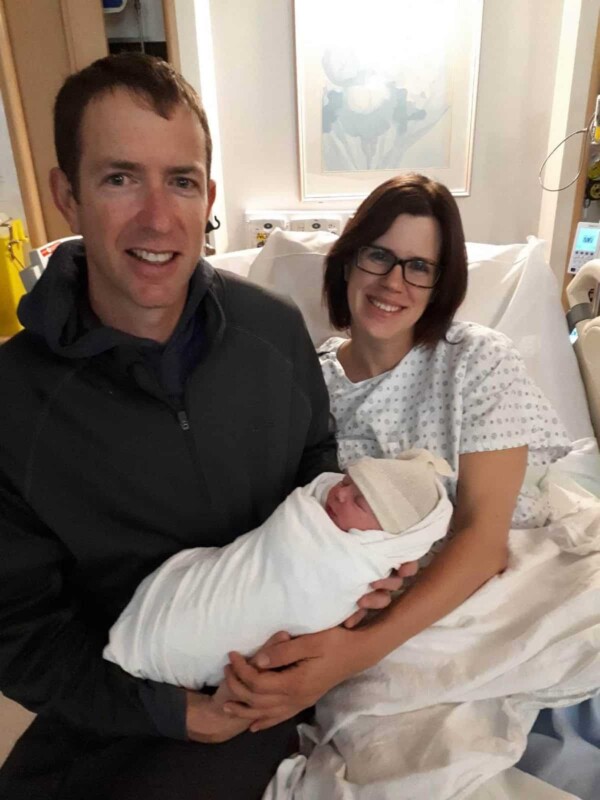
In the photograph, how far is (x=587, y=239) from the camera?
2.33 metres

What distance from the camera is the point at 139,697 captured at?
39.1 inches

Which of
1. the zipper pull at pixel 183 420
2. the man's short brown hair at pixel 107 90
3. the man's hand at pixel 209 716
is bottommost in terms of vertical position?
the man's hand at pixel 209 716

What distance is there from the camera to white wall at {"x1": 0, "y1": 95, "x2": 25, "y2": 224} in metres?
2.47

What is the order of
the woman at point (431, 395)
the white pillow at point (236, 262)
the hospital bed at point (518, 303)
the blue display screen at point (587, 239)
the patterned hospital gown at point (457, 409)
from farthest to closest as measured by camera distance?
the blue display screen at point (587, 239), the white pillow at point (236, 262), the hospital bed at point (518, 303), the patterned hospital gown at point (457, 409), the woman at point (431, 395)

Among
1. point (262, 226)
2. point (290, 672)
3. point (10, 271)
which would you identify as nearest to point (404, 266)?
point (290, 672)

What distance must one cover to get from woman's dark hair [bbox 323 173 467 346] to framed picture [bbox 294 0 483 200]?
1462 millimetres

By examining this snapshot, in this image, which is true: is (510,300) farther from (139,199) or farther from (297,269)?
(139,199)

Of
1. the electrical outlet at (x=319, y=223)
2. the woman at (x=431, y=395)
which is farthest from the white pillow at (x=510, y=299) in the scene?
the electrical outlet at (x=319, y=223)

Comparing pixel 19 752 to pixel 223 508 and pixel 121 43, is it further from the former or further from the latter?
pixel 121 43

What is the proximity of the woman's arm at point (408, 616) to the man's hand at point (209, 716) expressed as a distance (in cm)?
2

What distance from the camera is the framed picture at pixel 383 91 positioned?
8.01 ft

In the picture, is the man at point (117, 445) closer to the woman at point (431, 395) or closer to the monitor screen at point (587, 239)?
the woman at point (431, 395)

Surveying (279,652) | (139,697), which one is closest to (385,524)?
(279,652)

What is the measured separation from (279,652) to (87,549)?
384 mm
